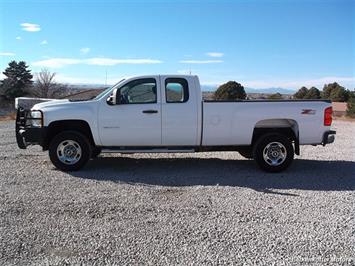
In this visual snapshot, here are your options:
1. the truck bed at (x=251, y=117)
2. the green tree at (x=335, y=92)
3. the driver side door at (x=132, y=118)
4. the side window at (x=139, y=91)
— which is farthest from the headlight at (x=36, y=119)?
the green tree at (x=335, y=92)

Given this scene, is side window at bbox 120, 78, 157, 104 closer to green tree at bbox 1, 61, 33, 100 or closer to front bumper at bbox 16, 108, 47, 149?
front bumper at bbox 16, 108, 47, 149

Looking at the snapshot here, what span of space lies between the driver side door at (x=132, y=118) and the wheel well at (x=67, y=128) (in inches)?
13.2

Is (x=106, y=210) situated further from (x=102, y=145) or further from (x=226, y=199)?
(x=102, y=145)

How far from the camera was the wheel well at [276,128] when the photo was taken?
328 inches

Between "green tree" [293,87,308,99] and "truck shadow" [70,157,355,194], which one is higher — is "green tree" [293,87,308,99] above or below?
above

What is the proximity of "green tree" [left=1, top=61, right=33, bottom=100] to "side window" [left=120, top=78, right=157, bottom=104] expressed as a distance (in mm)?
63576

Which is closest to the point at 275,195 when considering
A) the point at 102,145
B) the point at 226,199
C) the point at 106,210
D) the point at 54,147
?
the point at 226,199

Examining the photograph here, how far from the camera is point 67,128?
8289 mm

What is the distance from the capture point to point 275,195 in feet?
21.5

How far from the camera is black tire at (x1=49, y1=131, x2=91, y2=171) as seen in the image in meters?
8.09

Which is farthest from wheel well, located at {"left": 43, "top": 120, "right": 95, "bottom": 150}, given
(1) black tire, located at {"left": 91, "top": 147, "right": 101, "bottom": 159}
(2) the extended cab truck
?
(1) black tire, located at {"left": 91, "top": 147, "right": 101, "bottom": 159}

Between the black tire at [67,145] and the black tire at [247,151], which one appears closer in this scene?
the black tire at [67,145]

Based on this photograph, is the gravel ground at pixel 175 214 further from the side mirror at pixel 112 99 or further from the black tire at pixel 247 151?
the side mirror at pixel 112 99

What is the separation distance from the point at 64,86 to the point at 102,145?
76.0 metres
